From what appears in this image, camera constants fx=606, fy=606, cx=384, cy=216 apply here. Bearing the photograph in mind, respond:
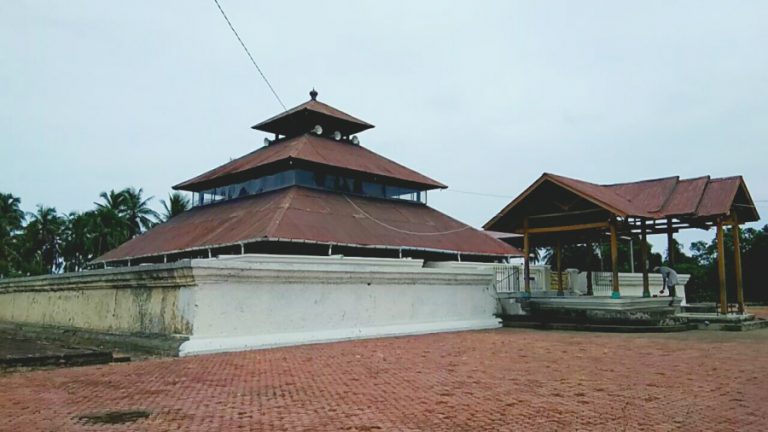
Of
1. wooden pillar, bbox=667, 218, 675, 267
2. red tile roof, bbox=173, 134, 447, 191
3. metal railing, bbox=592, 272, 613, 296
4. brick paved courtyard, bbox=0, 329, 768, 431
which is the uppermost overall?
red tile roof, bbox=173, 134, 447, 191

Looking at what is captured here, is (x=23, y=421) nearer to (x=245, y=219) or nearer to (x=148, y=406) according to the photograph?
(x=148, y=406)

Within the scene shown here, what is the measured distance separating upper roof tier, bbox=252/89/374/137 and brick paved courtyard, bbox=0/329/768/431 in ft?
58.8

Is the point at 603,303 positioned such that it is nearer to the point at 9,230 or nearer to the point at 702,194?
the point at 702,194

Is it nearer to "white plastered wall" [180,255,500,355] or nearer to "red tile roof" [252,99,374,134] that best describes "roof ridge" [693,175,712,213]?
"white plastered wall" [180,255,500,355]

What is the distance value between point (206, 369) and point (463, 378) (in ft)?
12.4

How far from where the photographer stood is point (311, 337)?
12.6m

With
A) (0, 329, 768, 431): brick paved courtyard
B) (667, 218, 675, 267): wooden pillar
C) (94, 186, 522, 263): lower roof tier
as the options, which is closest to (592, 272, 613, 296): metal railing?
(94, 186, 522, 263): lower roof tier

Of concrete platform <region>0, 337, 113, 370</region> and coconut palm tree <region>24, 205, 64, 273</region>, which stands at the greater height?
coconut palm tree <region>24, 205, 64, 273</region>

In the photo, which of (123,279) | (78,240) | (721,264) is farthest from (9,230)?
(721,264)

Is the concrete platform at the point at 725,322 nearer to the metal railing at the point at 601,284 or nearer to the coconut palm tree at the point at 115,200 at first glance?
the metal railing at the point at 601,284

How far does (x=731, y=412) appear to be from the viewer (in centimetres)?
584

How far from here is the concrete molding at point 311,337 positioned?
10.7m

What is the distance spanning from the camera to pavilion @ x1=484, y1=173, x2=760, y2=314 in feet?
54.5

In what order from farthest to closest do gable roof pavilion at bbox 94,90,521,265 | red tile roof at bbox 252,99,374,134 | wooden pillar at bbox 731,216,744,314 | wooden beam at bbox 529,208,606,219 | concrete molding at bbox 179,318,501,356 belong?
red tile roof at bbox 252,99,374,134
gable roof pavilion at bbox 94,90,521,265
wooden pillar at bbox 731,216,744,314
wooden beam at bbox 529,208,606,219
concrete molding at bbox 179,318,501,356
